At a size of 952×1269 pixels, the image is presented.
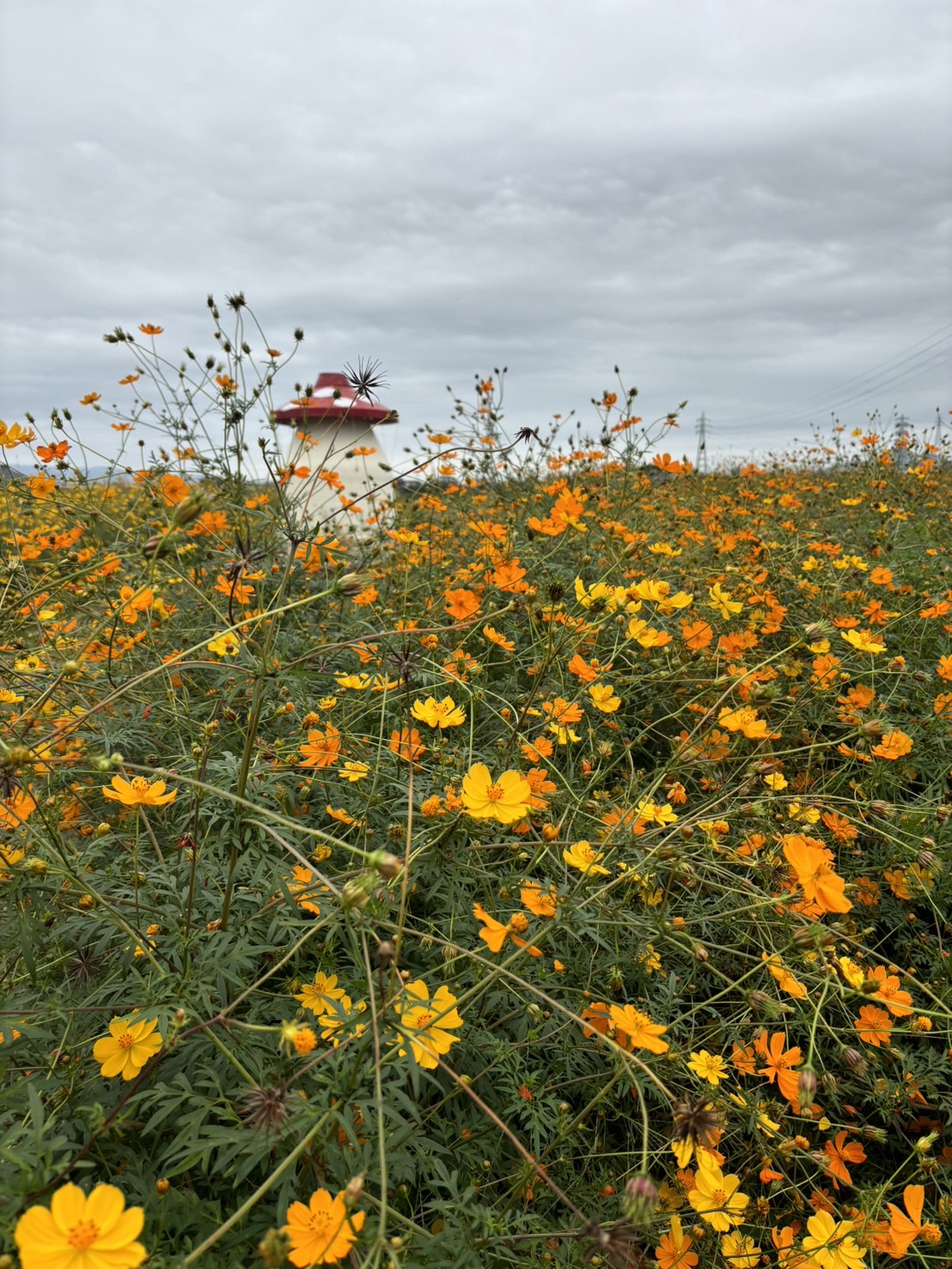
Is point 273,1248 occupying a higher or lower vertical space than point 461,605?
lower

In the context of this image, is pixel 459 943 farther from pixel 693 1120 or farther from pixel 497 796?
pixel 693 1120

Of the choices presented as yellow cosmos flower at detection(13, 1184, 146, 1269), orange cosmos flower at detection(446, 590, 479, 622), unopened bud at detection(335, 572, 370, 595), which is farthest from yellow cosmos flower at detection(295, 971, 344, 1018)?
orange cosmos flower at detection(446, 590, 479, 622)

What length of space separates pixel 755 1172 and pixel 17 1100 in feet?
3.93

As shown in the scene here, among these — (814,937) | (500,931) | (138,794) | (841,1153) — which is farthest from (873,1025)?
(138,794)

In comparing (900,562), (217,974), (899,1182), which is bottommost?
(899,1182)

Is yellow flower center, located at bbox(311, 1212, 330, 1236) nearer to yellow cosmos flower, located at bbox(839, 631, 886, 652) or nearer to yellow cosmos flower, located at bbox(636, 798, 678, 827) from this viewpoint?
yellow cosmos flower, located at bbox(636, 798, 678, 827)

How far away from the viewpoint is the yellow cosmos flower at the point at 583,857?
1.06 m

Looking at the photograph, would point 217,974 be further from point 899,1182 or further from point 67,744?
point 899,1182

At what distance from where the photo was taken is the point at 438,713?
143 cm

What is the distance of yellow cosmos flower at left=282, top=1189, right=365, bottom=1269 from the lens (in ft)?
2.15

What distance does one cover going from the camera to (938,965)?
144 cm

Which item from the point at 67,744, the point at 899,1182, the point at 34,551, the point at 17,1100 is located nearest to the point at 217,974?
the point at 17,1100

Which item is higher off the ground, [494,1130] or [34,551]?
[34,551]

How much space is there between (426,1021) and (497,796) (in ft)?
0.99
